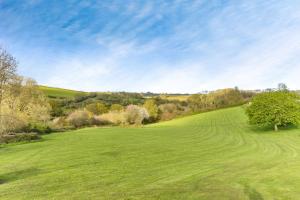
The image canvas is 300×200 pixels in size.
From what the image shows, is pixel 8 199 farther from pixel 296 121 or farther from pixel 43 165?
pixel 296 121

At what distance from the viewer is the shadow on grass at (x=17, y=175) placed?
1659 centimetres

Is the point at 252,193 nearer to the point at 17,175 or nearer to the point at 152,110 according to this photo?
the point at 17,175

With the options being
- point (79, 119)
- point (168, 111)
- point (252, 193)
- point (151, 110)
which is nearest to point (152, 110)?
point (151, 110)

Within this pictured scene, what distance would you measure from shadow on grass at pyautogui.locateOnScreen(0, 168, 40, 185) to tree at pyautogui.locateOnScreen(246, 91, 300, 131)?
37.8 m

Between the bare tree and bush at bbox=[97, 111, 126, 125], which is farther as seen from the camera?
bush at bbox=[97, 111, 126, 125]

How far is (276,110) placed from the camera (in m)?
47.5

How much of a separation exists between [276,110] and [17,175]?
1548 inches

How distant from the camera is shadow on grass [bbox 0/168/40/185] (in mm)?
16594

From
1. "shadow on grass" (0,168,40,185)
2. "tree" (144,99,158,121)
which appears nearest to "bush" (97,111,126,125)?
"tree" (144,99,158,121)

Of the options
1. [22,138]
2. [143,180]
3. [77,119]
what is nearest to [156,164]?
[143,180]

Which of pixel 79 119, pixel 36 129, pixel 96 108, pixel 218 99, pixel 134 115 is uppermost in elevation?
pixel 218 99

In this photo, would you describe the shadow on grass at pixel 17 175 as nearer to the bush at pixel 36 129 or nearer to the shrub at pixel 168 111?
the bush at pixel 36 129

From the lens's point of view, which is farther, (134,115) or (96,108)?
(96,108)

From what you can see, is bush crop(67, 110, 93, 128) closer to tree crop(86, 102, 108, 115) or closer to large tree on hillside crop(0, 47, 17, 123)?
tree crop(86, 102, 108, 115)
